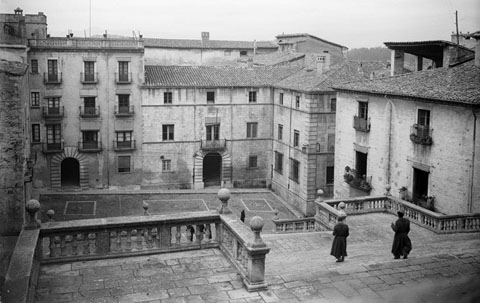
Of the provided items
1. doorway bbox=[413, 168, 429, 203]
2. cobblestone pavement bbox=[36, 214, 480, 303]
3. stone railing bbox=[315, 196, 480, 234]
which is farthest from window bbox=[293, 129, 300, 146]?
cobblestone pavement bbox=[36, 214, 480, 303]

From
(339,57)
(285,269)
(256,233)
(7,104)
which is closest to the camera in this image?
(256,233)

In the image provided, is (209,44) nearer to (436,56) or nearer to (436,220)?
(436,56)

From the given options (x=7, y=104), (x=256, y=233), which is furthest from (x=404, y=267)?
(x=7, y=104)

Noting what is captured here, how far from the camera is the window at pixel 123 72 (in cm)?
4409

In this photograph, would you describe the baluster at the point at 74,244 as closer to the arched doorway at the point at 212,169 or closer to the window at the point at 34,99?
the window at the point at 34,99

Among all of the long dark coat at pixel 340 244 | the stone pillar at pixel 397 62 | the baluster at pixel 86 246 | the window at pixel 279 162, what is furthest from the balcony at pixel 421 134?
the window at pixel 279 162

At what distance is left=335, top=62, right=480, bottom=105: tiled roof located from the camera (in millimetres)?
23391

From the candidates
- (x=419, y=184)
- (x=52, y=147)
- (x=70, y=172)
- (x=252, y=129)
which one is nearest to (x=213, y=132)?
(x=252, y=129)

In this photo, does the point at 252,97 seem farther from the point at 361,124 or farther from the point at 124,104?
the point at 361,124

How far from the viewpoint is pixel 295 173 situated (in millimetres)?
44281

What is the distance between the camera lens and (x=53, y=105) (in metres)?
43.3

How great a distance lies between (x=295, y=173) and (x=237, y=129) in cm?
677

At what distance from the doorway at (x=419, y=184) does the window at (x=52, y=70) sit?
94.0 ft

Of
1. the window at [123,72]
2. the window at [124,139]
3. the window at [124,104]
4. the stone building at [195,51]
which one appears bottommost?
the window at [124,139]
